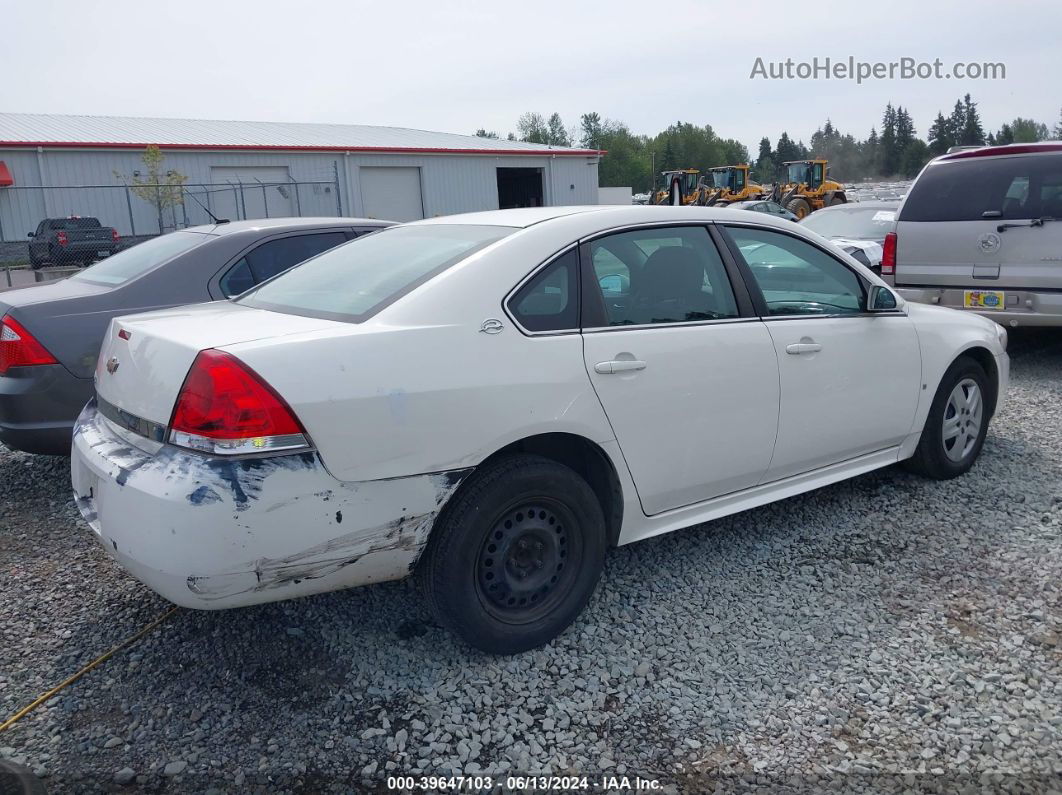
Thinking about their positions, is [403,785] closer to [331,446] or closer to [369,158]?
[331,446]

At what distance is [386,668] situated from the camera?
3.09m

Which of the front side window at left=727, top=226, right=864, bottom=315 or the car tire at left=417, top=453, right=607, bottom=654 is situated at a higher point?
the front side window at left=727, top=226, right=864, bottom=315

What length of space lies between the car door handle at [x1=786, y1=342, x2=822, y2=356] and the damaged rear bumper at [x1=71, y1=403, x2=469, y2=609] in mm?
1755

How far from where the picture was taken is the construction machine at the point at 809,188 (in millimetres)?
33969

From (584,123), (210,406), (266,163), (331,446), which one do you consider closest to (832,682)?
(331,446)

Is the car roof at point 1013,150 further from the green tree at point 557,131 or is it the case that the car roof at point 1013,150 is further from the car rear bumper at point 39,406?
the green tree at point 557,131

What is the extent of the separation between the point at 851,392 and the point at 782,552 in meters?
0.82

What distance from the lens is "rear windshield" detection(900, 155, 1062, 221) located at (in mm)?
6996

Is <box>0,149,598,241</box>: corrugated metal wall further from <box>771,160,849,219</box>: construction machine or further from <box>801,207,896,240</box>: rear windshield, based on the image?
<box>801,207,896,240</box>: rear windshield

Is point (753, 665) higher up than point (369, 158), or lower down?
lower down

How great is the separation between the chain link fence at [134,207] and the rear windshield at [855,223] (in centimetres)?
1526

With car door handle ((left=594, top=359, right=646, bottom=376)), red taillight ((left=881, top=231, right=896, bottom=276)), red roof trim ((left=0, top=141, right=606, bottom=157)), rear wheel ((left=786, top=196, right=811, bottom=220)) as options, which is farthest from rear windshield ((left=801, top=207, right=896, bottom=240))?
red roof trim ((left=0, top=141, right=606, bottom=157))

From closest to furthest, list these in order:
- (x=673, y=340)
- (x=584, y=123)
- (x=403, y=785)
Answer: (x=403, y=785)
(x=673, y=340)
(x=584, y=123)

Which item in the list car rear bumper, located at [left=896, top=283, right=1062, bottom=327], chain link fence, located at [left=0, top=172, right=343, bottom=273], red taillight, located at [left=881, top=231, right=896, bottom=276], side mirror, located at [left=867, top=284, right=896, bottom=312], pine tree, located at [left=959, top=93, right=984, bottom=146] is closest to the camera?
side mirror, located at [left=867, top=284, right=896, bottom=312]
